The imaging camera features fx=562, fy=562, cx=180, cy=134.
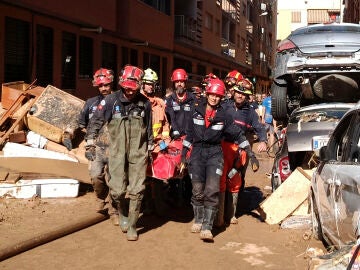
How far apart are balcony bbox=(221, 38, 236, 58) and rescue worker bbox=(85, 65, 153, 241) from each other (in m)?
31.1

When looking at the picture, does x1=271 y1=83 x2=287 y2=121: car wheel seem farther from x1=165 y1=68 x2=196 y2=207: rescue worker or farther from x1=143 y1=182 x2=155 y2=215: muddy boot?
x1=143 y1=182 x2=155 y2=215: muddy boot

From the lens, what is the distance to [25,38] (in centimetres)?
1334

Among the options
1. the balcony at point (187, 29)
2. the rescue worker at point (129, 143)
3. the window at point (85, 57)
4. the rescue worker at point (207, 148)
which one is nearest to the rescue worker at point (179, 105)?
the rescue worker at point (207, 148)

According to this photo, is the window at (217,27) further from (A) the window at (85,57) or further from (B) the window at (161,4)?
(A) the window at (85,57)

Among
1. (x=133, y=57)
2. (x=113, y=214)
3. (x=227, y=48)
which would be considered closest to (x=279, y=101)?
(x=113, y=214)

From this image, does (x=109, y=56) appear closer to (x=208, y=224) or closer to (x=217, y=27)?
(x=208, y=224)

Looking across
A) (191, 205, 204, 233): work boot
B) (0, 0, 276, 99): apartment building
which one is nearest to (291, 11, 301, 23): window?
(0, 0, 276, 99): apartment building

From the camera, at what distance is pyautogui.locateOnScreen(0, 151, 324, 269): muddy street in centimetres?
556

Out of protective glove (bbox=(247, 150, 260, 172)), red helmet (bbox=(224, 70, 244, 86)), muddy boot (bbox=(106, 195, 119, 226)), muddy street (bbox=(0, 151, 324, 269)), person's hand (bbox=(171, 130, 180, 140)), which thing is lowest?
muddy street (bbox=(0, 151, 324, 269))

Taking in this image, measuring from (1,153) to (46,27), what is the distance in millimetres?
5987

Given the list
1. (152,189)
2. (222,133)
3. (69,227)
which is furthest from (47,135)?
(222,133)

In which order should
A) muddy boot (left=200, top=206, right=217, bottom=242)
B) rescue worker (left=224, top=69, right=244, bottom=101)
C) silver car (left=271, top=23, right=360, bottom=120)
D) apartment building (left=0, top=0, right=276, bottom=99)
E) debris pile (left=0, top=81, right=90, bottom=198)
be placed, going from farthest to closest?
apartment building (left=0, top=0, right=276, bottom=99), silver car (left=271, top=23, right=360, bottom=120), debris pile (left=0, top=81, right=90, bottom=198), rescue worker (left=224, top=69, right=244, bottom=101), muddy boot (left=200, top=206, right=217, bottom=242)

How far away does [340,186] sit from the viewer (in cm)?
453

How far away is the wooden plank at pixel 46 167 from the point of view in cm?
859
